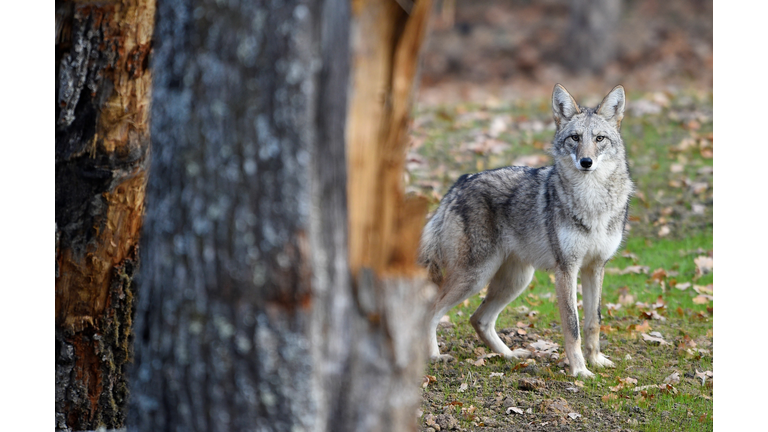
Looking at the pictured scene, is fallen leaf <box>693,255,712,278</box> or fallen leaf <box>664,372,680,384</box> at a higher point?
fallen leaf <box>693,255,712,278</box>

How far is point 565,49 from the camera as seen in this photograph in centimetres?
1947

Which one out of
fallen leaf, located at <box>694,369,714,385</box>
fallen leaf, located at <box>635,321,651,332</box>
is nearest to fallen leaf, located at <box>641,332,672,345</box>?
fallen leaf, located at <box>635,321,651,332</box>

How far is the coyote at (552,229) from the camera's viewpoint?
5.77m

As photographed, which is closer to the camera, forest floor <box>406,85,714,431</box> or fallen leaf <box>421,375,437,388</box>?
forest floor <box>406,85,714,431</box>

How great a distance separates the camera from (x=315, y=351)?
2.44 metres

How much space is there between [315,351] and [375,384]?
29cm

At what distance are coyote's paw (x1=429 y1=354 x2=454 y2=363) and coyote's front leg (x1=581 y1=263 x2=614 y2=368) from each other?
3.96ft

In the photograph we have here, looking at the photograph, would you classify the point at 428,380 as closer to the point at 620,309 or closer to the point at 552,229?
the point at 552,229

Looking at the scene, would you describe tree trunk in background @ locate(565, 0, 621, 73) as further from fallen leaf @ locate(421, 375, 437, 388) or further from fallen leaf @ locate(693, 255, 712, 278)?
fallen leaf @ locate(421, 375, 437, 388)

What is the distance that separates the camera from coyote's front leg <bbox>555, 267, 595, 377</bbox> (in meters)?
5.64

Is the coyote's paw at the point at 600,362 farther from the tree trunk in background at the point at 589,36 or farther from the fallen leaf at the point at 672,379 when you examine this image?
the tree trunk in background at the point at 589,36

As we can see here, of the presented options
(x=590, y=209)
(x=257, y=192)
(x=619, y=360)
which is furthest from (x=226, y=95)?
(x=619, y=360)

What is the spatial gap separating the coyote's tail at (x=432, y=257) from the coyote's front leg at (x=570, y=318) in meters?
1.06

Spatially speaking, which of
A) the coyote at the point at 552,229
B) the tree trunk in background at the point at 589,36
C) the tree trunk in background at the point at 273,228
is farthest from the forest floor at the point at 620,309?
the tree trunk in background at the point at 589,36
